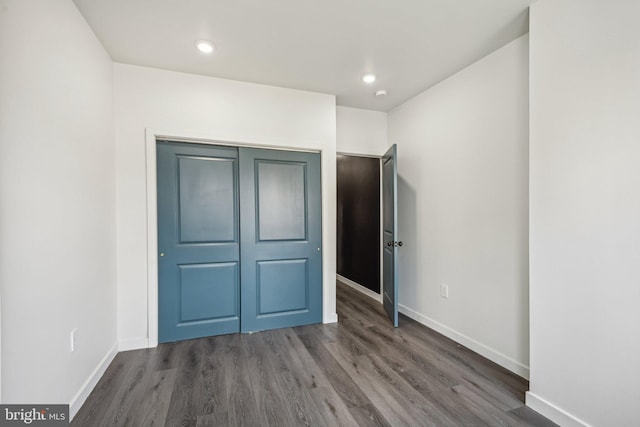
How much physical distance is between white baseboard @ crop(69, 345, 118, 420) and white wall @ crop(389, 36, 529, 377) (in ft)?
9.85

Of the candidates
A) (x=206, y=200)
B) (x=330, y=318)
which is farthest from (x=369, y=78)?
(x=330, y=318)

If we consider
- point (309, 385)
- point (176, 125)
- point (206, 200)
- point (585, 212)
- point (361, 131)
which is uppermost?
point (361, 131)

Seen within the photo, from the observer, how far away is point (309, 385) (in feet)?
6.61

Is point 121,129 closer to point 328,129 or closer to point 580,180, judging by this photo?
point 328,129

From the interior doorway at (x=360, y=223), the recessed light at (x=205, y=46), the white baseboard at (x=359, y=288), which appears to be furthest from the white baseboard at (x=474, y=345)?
the recessed light at (x=205, y=46)

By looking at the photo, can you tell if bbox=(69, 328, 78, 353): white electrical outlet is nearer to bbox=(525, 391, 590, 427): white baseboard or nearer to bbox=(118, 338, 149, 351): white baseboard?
bbox=(118, 338, 149, 351): white baseboard

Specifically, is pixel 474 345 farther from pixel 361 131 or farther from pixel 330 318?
pixel 361 131

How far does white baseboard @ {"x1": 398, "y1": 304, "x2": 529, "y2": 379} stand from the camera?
2145 mm

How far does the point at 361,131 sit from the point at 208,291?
265cm

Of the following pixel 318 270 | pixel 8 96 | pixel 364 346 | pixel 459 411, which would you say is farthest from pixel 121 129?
pixel 459 411

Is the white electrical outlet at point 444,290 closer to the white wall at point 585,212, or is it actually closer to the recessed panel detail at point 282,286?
the white wall at point 585,212

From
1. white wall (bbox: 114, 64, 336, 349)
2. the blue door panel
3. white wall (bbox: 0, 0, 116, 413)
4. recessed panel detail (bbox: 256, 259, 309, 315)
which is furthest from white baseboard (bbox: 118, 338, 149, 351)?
recessed panel detail (bbox: 256, 259, 309, 315)

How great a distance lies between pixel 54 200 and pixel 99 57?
135cm

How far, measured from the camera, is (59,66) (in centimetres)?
162
